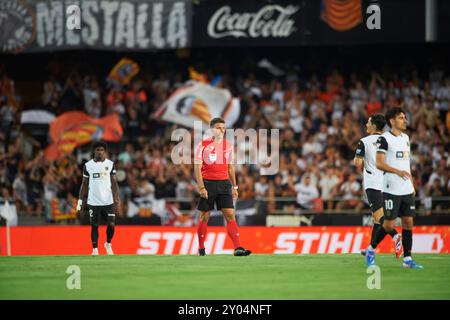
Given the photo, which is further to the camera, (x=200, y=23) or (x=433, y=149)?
(x=200, y=23)

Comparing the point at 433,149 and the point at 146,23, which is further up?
the point at 146,23

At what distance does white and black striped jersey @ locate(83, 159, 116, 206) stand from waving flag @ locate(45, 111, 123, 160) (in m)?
10.9

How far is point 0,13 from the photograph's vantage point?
103 feet

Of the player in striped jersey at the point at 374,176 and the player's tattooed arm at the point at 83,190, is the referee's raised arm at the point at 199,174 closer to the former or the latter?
the player in striped jersey at the point at 374,176

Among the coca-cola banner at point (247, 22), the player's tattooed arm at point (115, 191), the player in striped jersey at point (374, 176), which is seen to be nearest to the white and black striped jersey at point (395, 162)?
the player in striped jersey at point (374, 176)

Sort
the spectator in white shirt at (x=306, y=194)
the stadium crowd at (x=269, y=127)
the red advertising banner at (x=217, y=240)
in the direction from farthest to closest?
the stadium crowd at (x=269, y=127), the spectator in white shirt at (x=306, y=194), the red advertising banner at (x=217, y=240)

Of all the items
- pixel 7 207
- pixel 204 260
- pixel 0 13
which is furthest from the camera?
pixel 0 13

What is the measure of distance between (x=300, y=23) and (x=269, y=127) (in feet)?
12.3

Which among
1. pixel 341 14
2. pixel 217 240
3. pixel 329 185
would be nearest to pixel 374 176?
pixel 217 240

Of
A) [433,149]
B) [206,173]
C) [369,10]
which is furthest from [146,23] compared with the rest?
[206,173]

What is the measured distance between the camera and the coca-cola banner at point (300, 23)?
107ft

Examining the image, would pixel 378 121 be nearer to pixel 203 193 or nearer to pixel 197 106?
pixel 203 193

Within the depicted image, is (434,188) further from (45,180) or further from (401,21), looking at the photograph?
(45,180)

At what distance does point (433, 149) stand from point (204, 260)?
15444 mm
